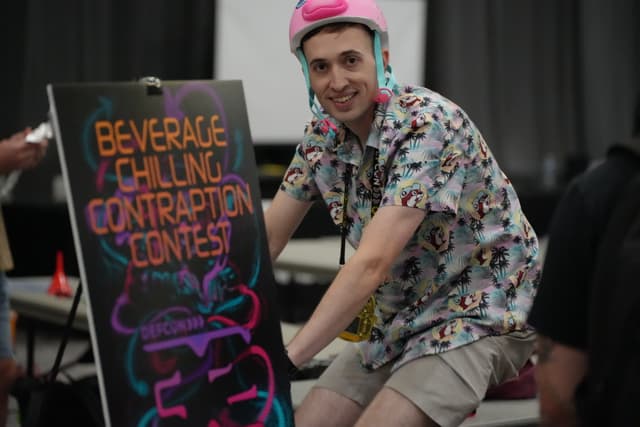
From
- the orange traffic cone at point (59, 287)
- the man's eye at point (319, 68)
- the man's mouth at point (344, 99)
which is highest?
the man's eye at point (319, 68)

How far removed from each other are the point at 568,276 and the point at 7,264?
6.09 ft

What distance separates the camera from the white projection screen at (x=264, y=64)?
6.71m

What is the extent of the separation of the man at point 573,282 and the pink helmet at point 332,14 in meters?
0.77

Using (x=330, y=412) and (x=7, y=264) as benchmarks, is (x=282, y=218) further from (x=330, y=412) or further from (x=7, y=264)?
(x=7, y=264)

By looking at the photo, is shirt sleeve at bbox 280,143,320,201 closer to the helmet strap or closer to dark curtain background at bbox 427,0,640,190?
the helmet strap

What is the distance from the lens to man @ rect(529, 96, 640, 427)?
4.49 ft

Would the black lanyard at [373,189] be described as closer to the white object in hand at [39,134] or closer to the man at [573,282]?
the man at [573,282]

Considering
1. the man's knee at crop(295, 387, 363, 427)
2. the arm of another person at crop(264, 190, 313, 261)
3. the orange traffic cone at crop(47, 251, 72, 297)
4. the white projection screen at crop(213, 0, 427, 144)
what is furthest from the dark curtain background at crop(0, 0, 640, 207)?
the man's knee at crop(295, 387, 363, 427)

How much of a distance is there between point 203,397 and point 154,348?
0.14 m

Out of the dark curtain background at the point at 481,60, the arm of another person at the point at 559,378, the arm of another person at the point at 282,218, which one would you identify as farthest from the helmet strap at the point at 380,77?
the dark curtain background at the point at 481,60

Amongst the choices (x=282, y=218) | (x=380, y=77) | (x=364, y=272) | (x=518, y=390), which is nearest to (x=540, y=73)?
(x=518, y=390)

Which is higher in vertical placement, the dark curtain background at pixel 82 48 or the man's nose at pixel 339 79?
the man's nose at pixel 339 79

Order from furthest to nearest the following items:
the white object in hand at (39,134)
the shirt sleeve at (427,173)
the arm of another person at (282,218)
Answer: the white object in hand at (39,134) < the arm of another person at (282,218) < the shirt sleeve at (427,173)

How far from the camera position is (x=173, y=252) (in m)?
1.94
